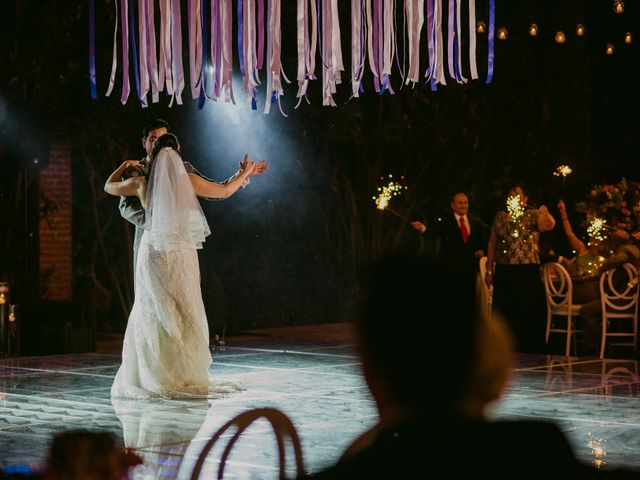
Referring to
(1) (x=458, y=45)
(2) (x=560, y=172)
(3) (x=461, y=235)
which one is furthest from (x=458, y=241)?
(1) (x=458, y=45)

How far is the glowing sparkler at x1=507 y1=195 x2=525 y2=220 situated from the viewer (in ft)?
44.1

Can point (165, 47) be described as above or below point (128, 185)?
above

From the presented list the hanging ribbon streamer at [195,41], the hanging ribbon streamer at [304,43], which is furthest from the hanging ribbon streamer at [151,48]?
the hanging ribbon streamer at [304,43]

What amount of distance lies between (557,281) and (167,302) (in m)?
5.33

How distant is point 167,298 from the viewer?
893 centimetres

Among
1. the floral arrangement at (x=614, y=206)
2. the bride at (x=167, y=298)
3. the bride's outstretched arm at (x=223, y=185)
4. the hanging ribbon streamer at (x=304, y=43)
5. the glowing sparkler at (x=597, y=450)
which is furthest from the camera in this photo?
the floral arrangement at (x=614, y=206)

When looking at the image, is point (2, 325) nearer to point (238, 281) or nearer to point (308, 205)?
point (238, 281)

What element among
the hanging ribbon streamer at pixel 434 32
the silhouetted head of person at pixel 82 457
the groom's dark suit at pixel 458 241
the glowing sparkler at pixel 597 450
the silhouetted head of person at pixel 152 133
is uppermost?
the hanging ribbon streamer at pixel 434 32

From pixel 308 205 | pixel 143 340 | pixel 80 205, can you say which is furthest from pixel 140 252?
pixel 308 205

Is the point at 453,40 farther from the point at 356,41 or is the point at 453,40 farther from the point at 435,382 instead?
the point at 435,382

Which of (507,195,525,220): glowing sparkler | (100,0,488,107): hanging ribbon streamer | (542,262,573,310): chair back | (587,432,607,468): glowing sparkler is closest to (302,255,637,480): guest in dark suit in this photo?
(587,432,607,468): glowing sparkler

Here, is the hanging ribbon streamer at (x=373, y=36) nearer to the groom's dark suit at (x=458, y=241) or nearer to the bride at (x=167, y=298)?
the bride at (x=167, y=298)

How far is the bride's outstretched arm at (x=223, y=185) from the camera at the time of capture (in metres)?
9.20

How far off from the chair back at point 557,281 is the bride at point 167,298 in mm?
4587
